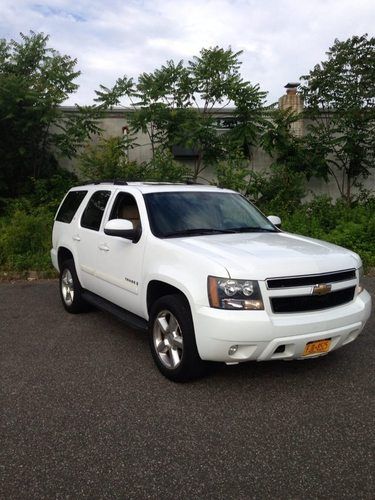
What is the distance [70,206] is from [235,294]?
3649 mm

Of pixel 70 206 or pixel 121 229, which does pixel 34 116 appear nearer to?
pixel 70 206

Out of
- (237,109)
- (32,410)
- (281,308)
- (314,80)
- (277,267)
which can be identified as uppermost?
(314,80)

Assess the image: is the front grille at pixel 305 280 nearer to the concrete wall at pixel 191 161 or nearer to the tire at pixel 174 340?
the tire at pixel 174 340

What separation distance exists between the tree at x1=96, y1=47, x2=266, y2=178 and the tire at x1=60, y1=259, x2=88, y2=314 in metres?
7.18

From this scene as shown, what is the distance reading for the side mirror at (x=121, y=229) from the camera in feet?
13.7

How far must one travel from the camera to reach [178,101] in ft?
41.7

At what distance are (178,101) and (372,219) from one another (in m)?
6.38

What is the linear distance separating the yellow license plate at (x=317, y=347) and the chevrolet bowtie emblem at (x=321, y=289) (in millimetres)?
381

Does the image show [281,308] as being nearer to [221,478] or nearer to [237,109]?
[221,478]

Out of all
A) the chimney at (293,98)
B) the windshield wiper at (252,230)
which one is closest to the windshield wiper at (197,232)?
the windshield wiper at (252,230)

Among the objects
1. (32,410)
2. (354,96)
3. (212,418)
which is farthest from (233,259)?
(354,96)

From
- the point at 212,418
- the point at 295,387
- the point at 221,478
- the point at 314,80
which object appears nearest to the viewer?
the point at 221,478

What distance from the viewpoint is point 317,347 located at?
3504 mm

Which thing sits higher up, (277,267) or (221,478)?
(277,267)
